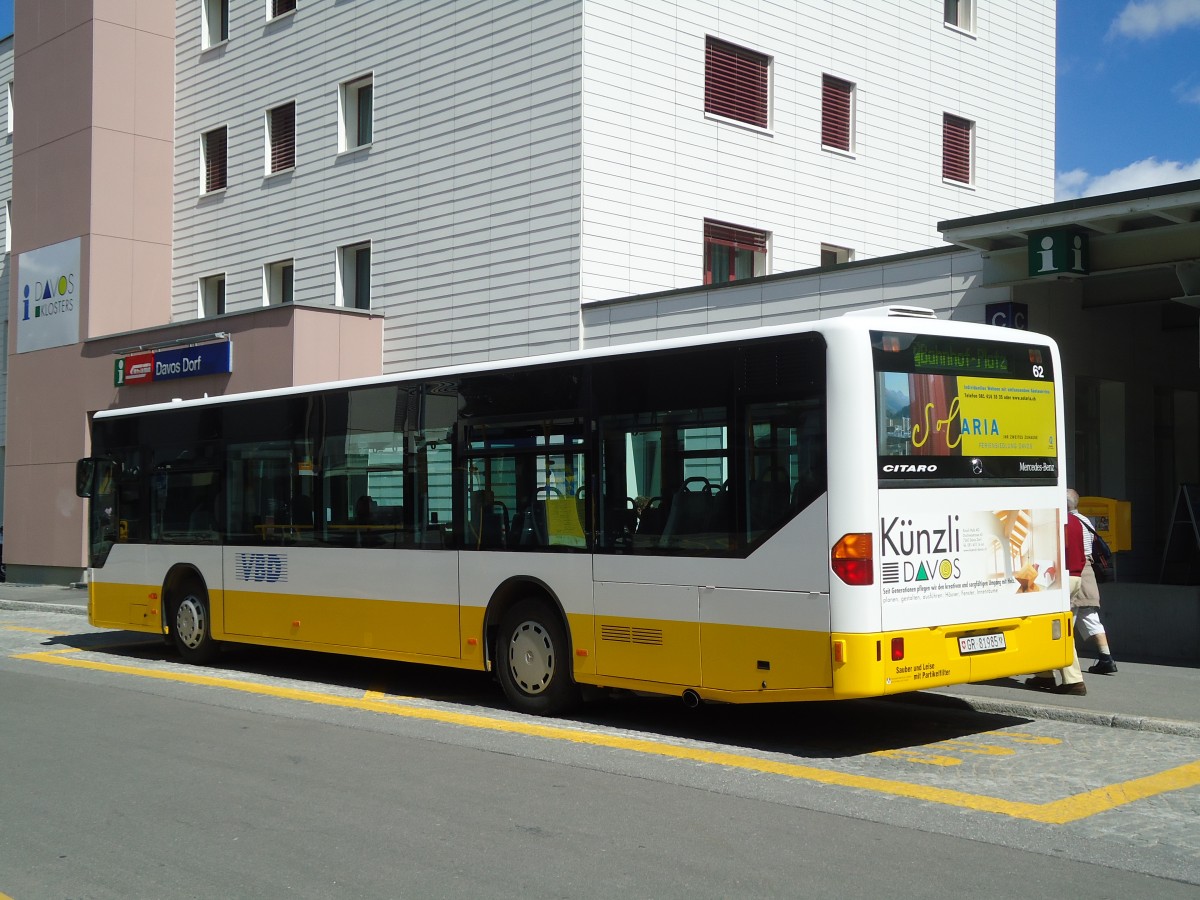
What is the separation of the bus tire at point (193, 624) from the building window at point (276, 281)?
38.9ft

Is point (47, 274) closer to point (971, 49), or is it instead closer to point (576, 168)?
point (576, 168)

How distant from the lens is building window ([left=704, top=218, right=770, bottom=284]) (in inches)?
865

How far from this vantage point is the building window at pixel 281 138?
25405mm

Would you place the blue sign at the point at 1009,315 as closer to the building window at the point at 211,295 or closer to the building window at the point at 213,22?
the building window at the point at 211,295

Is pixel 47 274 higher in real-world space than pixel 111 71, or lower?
lower

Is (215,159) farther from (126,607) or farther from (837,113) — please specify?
(126,607)

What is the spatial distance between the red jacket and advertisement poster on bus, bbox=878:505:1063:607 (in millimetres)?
1335

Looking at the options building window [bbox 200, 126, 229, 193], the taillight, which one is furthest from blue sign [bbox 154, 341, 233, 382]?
the taillight

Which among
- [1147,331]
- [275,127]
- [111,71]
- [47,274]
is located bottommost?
[1147,331]

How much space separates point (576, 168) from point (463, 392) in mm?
9322

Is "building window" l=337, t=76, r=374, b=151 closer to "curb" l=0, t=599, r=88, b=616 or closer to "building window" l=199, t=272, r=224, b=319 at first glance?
"building window" l=199, t=272, r=224, b=319

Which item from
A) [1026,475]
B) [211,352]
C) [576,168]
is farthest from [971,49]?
[1026,475]

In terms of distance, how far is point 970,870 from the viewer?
5.91 m

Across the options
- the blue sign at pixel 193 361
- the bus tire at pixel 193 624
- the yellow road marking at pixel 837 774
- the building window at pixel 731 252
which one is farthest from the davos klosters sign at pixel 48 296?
the yellow road marking at pixel 837 774
